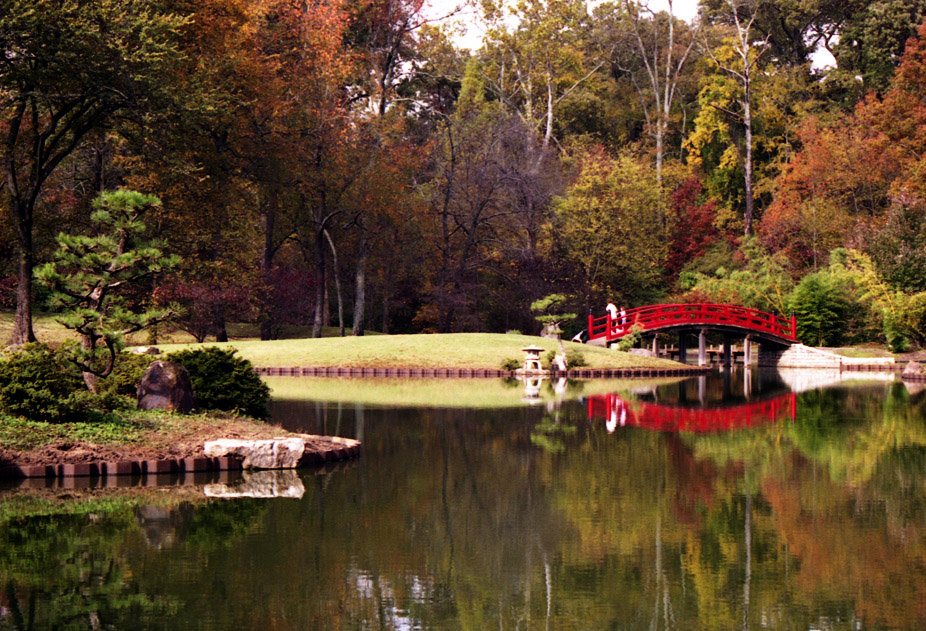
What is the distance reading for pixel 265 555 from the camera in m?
10.4

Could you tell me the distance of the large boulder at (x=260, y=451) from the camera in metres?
16.1

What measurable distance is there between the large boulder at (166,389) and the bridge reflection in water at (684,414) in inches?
316

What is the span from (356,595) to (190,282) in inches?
1565

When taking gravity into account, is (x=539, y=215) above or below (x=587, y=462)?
above

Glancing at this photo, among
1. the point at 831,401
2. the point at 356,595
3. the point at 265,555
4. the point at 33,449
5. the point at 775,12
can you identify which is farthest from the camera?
the point at 775,12

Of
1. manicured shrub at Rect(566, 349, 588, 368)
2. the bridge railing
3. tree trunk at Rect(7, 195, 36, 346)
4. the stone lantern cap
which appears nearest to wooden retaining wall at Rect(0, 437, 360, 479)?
tree trunk at Rect(7, 195, 36, 346)

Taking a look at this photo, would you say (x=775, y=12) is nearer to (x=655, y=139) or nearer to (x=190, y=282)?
(x=655, y=139)

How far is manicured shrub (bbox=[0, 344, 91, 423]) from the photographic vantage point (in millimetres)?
16078

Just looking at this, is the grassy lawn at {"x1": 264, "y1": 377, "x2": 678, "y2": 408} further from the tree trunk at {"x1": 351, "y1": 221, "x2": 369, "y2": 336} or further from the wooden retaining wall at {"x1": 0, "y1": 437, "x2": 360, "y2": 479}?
the tree trunk at {"x1": 351, "y1": 221, "x2": 369, "y2": 336}

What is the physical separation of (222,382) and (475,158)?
40.6 m

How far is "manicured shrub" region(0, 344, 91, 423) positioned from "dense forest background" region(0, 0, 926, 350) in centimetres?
1740

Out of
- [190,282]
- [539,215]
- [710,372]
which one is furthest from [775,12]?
[190,282]

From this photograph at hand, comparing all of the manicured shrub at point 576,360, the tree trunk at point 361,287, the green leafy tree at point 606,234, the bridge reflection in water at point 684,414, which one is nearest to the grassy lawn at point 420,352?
the manicured shrub at point 576,360

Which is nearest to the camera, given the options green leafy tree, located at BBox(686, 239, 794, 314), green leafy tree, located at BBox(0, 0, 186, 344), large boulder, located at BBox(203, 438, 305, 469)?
large boulder, located at BBox(203, 438, 305, 469)
